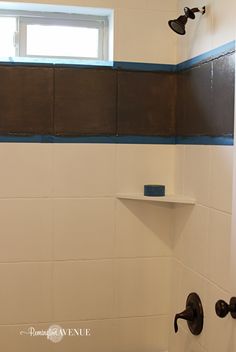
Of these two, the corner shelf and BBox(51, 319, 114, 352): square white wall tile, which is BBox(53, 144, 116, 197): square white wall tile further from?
BBox(51, 319, 114, 352): square white wall tile

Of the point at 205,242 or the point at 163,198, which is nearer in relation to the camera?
the point at 205,242

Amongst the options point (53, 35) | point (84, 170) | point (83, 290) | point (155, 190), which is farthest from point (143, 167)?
point (53, 35)

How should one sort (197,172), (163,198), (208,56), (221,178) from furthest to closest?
(163,198)
(197,172)
(208,56)
(221,178)

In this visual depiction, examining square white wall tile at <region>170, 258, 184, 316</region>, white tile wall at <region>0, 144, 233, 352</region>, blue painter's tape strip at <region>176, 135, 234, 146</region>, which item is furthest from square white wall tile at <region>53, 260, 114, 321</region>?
blue painter's tape strip at <region>176, 135, 234, 146</region>

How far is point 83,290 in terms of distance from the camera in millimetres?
1847

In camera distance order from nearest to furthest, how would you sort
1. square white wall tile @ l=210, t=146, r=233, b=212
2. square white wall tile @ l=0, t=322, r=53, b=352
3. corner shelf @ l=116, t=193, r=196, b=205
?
1. square white wall tile @ l=210, t=146, r=233, b=212
2. corner shelf @ l=116, t=193, r=196, b=205
3. square white wall tile @ l=0, t=322, r=53, b=352

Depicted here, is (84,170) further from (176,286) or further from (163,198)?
(176,286)

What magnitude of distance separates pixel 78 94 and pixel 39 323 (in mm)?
984

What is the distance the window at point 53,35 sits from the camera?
1.86 meters

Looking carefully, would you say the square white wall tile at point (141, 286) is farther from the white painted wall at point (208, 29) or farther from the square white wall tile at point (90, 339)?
the white painted wall at point (208, 29)

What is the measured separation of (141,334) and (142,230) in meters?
0.47

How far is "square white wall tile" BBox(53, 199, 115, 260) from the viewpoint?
1809 millimetres

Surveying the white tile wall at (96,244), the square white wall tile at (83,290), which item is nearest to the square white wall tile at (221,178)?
the white tile wall at (96,244)

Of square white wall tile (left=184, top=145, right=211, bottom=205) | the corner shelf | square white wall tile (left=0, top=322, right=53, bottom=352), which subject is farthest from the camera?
square white wall tile (left=0, top=322, right=53, bottom=352)
